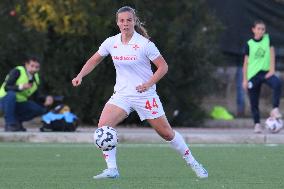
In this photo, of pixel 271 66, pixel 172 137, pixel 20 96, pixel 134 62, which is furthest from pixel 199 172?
pixel 20 96

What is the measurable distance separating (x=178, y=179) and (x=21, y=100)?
25.7ft

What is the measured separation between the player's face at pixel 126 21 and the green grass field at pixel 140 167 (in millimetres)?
1504

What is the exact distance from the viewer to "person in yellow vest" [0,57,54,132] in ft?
57.0

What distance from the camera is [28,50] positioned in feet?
65.9

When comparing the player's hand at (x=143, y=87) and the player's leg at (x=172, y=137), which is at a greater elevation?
the player's hand at (x=143, y=87)

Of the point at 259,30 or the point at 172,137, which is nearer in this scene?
the point at 172,137

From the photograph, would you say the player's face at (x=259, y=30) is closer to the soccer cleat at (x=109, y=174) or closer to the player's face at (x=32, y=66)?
the player's face at (x=32, y=66)

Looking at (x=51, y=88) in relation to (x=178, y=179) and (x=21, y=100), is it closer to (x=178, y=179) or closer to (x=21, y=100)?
(x=21, y=100)

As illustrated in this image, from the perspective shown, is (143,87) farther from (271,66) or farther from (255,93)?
(255,93)

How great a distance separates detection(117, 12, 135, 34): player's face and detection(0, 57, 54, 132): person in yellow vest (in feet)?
23.7

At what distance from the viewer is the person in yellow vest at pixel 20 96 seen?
1736 centimetres

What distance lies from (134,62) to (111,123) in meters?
0.66

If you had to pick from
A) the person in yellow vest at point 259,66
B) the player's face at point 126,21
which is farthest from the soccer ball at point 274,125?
the player's face at point 126,21

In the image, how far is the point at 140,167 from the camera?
38.4 ft
